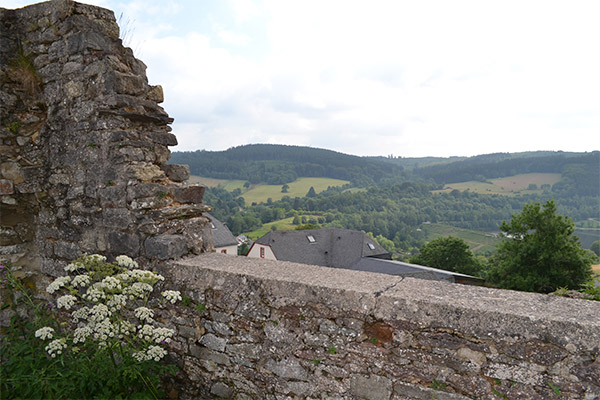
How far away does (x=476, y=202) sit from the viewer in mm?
88000

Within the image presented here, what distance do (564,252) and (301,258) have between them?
57.7ft

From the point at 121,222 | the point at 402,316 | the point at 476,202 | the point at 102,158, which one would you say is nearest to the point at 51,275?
the point at 121,222

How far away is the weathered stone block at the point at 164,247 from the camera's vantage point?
2945 millimetres

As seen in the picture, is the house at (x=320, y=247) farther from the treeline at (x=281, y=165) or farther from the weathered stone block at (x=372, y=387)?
the treeline at (x=281, y=165)

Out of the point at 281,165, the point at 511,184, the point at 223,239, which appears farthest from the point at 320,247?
the point at 511,184

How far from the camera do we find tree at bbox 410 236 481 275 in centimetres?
2912

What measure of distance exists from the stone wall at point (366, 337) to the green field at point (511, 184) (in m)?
104

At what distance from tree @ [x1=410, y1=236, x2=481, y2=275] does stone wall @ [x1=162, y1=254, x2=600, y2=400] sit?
29657mm

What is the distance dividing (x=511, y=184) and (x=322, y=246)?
9140 cm

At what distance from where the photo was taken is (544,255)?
18562 mm

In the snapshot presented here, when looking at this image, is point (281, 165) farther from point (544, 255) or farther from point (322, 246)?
point (544, 255)

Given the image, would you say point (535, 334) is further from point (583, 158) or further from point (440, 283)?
point (583, 158)

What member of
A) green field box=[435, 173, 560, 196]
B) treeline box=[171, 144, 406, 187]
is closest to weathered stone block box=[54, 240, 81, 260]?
treeline box=[171, 144, 406, 187]

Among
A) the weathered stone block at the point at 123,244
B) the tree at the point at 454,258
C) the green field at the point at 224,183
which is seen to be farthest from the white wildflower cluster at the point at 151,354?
the green field at the point at 224,183
